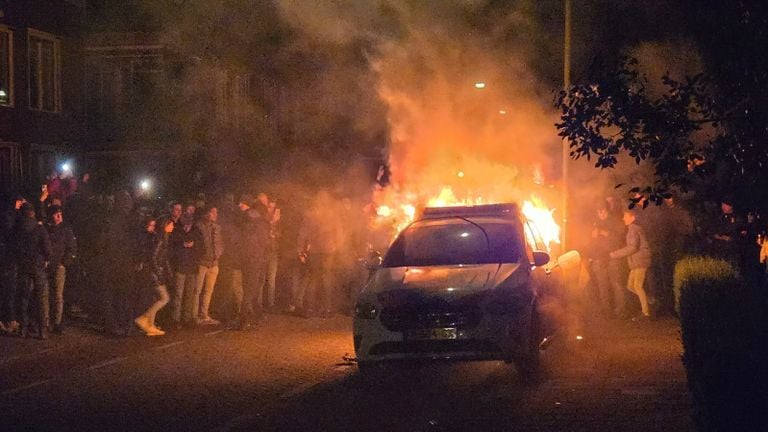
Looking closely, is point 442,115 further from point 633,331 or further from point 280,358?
point 280,358

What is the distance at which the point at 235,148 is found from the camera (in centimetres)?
2566

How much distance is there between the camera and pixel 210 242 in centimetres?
1561

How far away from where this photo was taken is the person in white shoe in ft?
48.4

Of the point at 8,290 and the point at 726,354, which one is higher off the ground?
the point at 726,354

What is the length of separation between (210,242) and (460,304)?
664cm

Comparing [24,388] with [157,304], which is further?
[157,304]

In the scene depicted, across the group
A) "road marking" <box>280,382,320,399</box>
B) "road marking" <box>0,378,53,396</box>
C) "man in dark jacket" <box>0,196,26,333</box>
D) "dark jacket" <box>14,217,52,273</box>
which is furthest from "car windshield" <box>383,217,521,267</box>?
"man in dark jacket" <box>0,196,26,333</box>

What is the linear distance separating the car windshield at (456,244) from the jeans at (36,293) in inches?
208

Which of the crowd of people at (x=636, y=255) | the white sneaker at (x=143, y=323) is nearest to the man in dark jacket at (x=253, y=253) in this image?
the white sneaker at (x=143, y=323)

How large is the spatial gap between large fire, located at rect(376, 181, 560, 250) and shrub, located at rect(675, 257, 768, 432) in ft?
29.8

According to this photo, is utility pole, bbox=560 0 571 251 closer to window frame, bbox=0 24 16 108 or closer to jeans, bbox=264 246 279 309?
jeans, bbox=264 246 279 309

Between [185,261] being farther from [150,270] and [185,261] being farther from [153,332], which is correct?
[153,332]

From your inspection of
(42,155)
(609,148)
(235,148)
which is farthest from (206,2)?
(609,148)

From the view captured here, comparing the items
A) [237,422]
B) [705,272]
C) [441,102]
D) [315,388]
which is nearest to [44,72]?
[441,102]
